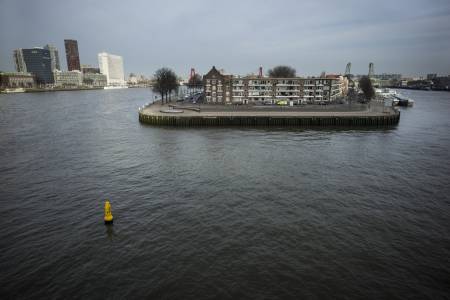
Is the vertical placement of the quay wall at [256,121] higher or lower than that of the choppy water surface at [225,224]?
higher

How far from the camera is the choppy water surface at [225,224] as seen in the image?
16.5m

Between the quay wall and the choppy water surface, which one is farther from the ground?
the quay wall

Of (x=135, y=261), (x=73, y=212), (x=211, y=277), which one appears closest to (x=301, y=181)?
(x=211, y=277)

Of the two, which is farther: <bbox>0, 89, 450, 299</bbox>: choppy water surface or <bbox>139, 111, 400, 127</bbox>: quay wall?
<bbox>139, 111, 400, 127</bbox>: quay wall

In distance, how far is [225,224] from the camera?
23031 mm

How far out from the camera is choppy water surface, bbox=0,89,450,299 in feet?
54.3

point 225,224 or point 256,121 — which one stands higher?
point 256,121

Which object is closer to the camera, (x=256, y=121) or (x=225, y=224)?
(x=225, y=224)

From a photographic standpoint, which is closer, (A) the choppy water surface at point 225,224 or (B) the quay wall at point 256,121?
(A) the choppy water surface at point 225,224

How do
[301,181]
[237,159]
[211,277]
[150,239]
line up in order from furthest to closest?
[237,159]
[301,181]
[150,239]
[211,277]

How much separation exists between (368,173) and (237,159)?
1738cm

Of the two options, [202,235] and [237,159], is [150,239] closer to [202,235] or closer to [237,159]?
[202,235]

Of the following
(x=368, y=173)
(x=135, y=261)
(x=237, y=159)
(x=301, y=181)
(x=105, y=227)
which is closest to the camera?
(x=135, y=261)

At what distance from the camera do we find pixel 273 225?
22812 mm
